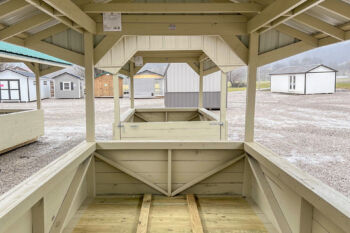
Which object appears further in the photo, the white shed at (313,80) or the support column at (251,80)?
the white shed at (313,80)

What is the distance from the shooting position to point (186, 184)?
Answer: 11.7ft

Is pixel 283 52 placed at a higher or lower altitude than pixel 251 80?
higher

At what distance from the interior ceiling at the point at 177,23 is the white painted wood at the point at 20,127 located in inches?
173

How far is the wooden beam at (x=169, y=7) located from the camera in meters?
3.13

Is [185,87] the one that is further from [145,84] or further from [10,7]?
[10,7]

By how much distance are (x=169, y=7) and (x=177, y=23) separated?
40 centimetres

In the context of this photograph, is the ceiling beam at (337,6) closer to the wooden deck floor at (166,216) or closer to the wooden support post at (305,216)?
the wooden support post at (305,216)

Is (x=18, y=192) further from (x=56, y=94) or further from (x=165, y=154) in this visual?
(x=56, y=94)

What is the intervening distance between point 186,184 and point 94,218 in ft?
4.08

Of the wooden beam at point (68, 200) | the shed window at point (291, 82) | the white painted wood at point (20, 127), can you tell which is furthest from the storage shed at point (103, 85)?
the wooden beam at point (68, 200)

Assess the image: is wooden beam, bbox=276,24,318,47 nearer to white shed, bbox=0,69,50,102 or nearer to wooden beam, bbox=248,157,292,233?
wooden beam, bbox=248,157,292,233

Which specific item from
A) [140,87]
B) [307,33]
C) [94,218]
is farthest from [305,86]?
[94,218]

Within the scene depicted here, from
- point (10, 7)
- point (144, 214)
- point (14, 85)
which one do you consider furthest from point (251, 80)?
point (14, 85)

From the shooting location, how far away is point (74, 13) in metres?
2.77
